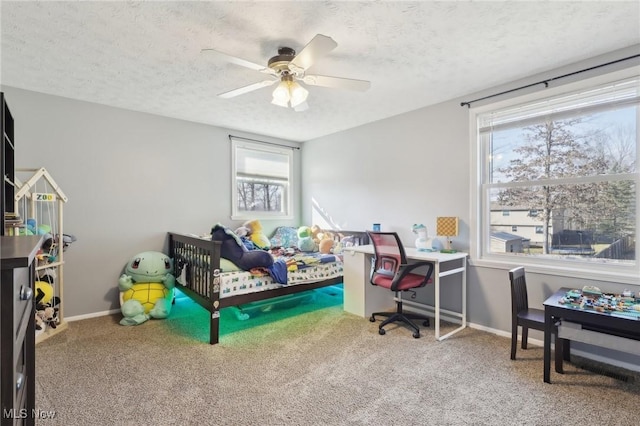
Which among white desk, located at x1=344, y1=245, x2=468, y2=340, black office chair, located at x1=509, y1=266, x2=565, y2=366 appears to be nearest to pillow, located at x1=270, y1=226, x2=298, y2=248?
white desk, located at x1=344, y1=245, x2=468, y2=340

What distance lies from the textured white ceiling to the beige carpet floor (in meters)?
2.26

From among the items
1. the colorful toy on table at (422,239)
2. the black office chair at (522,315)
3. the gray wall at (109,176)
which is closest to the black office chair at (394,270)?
the colorful toy on table at (422,239)

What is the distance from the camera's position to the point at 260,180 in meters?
4.82

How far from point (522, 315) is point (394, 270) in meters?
1.05

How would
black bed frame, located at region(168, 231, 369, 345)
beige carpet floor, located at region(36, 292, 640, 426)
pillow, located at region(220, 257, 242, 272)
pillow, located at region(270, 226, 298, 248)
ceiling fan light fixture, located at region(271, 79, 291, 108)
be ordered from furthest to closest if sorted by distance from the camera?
pillow, located at region(270, 226, 298, 248)
pillow, located at region(220, 257, 242, 272)
black bed frame, located at region(168, 231, 369, 345)
ceiling fan light fixture, located at region(271, 79, 291, 108)
beige carpet floor, located at region(36, 292, 640, 426)

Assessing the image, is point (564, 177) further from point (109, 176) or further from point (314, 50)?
point (109, 176)

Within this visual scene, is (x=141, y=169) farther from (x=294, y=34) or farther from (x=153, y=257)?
(x=294, y=34)

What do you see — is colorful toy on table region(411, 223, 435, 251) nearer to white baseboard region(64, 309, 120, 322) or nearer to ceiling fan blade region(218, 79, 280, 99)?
ceiling fan blade region(218, 79, 280, 99)

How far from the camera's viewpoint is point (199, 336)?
2.83 m

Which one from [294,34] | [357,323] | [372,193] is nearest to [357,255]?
[357,323]

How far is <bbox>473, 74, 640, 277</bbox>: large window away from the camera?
2.37 m

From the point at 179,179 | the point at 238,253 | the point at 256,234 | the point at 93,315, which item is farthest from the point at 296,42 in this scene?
the point at 93,315

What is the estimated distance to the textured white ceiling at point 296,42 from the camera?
6.06ft

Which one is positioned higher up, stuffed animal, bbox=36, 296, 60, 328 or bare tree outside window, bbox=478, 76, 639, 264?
bare tree outside window, bbox=478, 76, 639, 264
